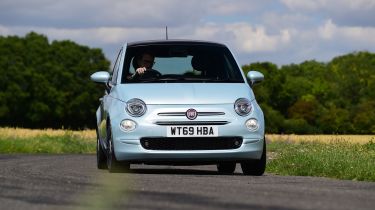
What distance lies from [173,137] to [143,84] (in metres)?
0.97

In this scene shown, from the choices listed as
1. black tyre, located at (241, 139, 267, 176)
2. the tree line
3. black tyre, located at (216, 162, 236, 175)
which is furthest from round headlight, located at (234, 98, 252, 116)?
the tree line

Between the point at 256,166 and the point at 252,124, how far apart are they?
76 centimetres

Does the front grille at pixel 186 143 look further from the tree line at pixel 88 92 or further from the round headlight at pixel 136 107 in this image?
the tree line at pixel 88 92

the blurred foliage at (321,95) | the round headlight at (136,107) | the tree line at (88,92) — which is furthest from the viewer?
the blurred foliage at (321,95)

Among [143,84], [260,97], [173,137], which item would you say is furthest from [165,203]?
[260,97]

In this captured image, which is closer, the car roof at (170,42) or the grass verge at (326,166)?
the grass verge at (326,166)

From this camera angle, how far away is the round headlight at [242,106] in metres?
11.3

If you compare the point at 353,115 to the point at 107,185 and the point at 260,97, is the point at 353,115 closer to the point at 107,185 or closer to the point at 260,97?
the point at 260,97

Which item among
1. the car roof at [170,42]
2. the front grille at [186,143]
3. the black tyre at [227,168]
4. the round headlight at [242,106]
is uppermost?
the car roof at [170,42]

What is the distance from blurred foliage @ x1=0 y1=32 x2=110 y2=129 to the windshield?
81.1 meters

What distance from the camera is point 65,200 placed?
7.12m

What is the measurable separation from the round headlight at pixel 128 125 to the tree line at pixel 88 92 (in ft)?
240

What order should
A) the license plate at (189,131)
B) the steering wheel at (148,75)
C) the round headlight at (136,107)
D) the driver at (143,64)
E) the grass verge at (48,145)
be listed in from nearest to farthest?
the license plate at (189,131) < the round headlight at (136,107) < the steering wheel at (148,75) < the driver at (143,64) < the grass verge at (48,145)

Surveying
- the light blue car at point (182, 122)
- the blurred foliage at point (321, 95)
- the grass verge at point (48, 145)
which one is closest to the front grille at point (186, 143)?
the light blue car at point (182, 122)
